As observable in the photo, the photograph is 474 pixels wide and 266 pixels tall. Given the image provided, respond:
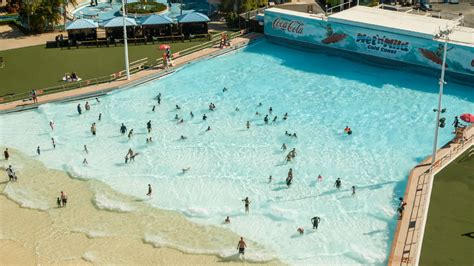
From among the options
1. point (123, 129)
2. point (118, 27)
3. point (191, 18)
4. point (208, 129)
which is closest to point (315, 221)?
point (208, 129)

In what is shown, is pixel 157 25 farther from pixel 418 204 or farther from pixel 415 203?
pixel 418 204

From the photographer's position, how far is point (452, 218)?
3334cm

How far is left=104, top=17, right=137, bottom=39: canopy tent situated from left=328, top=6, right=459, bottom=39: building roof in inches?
773

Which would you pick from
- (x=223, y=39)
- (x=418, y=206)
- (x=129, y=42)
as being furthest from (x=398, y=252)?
(x=129, y=42)

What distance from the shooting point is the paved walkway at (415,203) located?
101ft

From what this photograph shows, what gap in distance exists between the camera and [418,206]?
34594 millimetres

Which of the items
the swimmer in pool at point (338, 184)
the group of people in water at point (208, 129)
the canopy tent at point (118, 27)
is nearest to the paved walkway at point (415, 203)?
the group of people in water at point (208, 129)

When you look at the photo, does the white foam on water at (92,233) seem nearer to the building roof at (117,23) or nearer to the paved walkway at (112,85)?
the paved walkway at (112,85)

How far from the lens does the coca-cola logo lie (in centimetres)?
6162

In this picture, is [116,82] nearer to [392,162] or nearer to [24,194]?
[24,194]

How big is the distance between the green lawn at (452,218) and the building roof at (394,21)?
18432 mm

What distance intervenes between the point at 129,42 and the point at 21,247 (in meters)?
32.8

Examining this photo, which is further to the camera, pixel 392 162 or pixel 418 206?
pixel 392 162

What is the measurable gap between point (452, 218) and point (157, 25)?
38769mm
